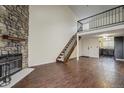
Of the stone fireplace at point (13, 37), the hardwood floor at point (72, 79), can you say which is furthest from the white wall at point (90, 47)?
the stone fireplace at point (13, 37)

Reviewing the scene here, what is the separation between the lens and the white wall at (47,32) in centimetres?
568

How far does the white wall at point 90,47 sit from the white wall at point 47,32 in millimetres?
2889

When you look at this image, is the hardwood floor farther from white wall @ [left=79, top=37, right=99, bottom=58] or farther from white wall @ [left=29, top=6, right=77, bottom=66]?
white wall @ [left=79, top=37, right=99, bottom=58]

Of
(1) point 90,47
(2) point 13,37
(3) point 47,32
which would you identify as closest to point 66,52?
(3) point 47,32

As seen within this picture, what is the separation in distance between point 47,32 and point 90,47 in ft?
18.7

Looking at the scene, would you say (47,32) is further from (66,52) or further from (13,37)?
(13,37)

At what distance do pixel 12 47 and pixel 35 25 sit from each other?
85.4 inches

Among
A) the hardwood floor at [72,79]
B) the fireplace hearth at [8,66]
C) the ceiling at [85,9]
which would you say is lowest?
the hardwood floor at [72,79]

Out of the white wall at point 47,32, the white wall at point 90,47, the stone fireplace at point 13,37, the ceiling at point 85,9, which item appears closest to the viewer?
the stone fireplace at point 13,37

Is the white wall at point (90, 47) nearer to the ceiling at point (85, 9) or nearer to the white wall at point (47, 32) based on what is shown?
the ceiling at point (85, 9)

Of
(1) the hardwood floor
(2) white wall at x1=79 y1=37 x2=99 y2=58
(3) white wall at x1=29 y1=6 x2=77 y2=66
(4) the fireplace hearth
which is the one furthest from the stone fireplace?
(2) white wall at x1=79 y1=37 x2=99 y2=58

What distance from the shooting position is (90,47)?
1080cm

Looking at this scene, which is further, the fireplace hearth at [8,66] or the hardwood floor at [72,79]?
the fireplace hearth at [8,66]

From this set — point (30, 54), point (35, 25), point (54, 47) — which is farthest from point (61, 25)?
point (30, 54)
